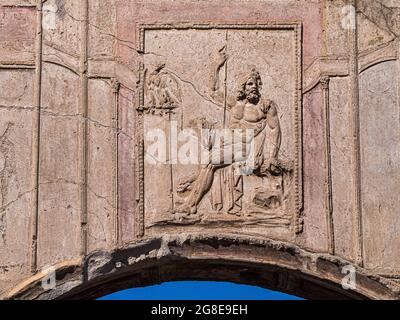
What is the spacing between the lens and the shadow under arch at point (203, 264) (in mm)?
16234

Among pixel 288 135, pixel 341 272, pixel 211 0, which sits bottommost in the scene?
pixel 341 272

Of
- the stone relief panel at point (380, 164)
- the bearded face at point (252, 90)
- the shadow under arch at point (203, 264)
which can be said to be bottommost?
the shadow under arch at point (203, 264)

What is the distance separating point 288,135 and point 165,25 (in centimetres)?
150

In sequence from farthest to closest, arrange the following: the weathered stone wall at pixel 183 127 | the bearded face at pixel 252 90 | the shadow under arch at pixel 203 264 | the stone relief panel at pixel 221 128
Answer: the bearded face at pixel 252 90 → the stone relief panel at pixel 221 128 → the weathered stone wall at pixel 183 127 → the shadow under arch at pixel 203 264

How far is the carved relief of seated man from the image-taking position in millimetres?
16609

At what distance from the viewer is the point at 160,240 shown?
16.3m

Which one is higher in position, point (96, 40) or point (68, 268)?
point (96, 40)

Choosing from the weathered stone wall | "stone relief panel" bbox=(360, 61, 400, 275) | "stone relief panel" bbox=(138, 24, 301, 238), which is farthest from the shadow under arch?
"stone relief panel" bbox=(360, 61, 400, 275)

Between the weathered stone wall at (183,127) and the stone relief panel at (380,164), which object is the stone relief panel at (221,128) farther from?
the stone relief panel at (380,164)

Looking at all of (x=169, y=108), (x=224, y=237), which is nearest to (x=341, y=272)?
(x=224, y=237)

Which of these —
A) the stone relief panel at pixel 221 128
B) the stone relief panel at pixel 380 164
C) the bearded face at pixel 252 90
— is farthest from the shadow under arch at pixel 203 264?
the bearded face at pixel 252 90

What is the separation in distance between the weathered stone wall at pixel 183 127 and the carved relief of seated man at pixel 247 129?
1.6 inches

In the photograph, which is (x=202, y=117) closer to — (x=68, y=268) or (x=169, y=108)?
(x=169, y=108)

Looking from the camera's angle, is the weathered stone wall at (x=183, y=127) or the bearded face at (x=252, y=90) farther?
the bearded face at (x=252, y=90)
